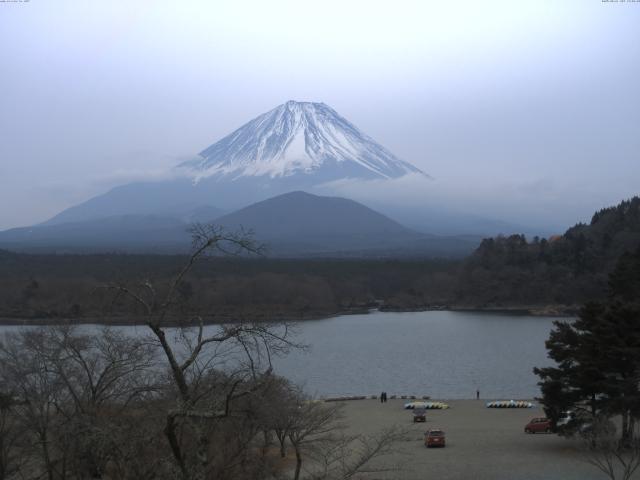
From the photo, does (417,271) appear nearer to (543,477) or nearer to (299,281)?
(299,281)

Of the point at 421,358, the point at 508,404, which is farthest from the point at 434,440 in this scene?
the point at 421,358

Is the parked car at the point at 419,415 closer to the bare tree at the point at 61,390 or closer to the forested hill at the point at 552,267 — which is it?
the bare tree at the point at 61,390

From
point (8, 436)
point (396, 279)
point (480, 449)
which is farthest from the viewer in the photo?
point (396, 279)

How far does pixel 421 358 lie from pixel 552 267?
2677 centimetres

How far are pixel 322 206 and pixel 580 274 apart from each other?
9423 centimetres

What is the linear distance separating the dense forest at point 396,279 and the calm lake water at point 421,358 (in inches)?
304

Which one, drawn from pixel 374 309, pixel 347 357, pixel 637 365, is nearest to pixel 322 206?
pixel 374 309

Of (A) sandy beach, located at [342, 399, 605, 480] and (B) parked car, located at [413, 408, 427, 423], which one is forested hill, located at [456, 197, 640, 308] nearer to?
(A) sandy beach, located at [342, 399, 605, 480]

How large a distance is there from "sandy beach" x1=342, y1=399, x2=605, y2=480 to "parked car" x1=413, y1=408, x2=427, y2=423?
6.2 inches

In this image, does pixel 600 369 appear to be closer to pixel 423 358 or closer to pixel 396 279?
pixel 423 358

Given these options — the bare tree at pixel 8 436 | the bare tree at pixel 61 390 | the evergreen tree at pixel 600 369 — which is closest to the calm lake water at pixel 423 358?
the evergreen tree at pixel 600 369

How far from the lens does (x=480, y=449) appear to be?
13.4m

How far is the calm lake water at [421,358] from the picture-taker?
22.6 m

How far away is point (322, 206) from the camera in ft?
472
